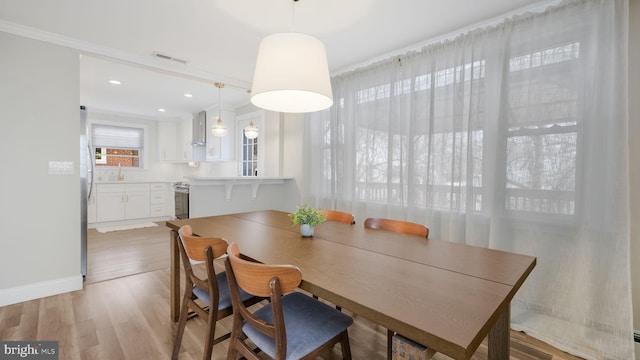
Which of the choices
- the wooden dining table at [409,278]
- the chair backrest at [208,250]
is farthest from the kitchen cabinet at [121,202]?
the chair backrest at [208,250]

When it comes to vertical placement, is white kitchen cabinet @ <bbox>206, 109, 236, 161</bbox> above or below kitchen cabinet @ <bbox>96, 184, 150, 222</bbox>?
above

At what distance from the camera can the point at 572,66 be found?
76.6 inches

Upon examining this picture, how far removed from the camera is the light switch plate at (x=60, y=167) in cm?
263

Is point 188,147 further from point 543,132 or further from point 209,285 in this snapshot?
point 543,132

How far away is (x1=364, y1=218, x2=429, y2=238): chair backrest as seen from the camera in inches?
75.8

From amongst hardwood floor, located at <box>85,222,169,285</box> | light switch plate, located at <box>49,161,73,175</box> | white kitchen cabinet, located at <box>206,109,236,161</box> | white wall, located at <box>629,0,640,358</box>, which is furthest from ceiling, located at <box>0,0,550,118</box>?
hardwood floor, located at <box>85,222,169,285</box>

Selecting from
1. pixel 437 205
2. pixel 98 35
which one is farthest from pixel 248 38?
pixel 437 205

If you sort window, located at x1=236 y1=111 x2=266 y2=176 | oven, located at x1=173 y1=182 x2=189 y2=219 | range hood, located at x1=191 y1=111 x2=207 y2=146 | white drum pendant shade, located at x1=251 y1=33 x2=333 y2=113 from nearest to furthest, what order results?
white drum pendant shade, located at x1=251 y1=33 x2=333 y2=113 < window, located at x1=236 y1=111 x2=266 y2=176 < oven, located at x1=173 y1=182 x2=189 y2=219 < range hood, located at x1=191 y1=111 x2=207 y2=146

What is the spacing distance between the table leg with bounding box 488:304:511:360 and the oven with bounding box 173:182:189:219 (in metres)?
5.12

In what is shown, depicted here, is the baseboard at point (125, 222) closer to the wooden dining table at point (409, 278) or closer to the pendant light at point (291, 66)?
the wooden dining table at point (409, 278)

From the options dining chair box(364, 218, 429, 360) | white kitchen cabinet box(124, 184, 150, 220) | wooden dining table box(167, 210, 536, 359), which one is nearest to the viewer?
wooden dining table box(167, 210, 536, 359)

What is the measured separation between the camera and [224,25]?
245 cm

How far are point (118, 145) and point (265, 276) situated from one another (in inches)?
275

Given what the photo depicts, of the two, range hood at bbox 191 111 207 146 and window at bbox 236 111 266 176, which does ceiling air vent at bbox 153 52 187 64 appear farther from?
range hood at bbox 191 111 207 146
